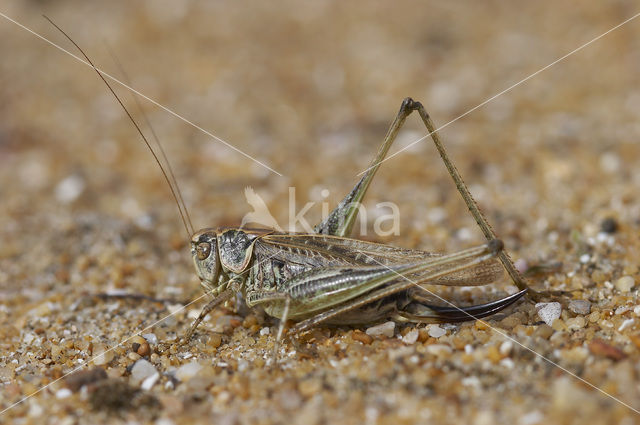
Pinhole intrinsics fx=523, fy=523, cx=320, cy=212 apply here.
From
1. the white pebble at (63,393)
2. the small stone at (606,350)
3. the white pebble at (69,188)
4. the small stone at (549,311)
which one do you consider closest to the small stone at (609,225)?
the small stone at (549,311)

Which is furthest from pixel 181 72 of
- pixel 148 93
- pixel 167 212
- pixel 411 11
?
pixel 411 11

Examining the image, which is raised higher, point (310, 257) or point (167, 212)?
point (167, 212)

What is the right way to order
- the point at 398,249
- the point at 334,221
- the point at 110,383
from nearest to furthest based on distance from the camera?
the point at 110,383
the point at 398,249
the point at 334,221

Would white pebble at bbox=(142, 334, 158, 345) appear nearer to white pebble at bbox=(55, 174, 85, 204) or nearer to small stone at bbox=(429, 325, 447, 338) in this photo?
small stone at bbox=(429, 325, 447, 338)

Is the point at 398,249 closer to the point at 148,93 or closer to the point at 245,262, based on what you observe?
the point at 245,262

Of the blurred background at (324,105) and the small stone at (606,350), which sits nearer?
Answer: the small stone at (606,350)

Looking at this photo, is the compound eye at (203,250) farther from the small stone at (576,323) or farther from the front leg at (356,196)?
the small stone at (576,323)
